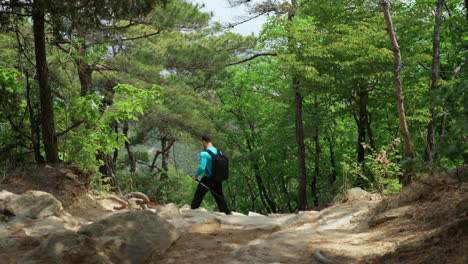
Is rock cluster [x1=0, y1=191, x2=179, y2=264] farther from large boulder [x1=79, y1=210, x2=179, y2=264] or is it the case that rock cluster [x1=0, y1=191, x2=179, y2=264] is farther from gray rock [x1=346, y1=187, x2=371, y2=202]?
gray rock [x1=346, y1=187, x2=371, y2=202]

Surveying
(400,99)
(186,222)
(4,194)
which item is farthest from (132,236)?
(400,99)

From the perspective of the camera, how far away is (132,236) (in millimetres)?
3980

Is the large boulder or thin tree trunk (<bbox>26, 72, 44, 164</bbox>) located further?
thin tree trunk (<bbox>26, 72, 44, 164</bbox>)

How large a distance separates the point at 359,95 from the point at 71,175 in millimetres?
9653

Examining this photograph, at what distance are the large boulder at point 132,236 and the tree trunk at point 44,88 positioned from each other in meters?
4.23

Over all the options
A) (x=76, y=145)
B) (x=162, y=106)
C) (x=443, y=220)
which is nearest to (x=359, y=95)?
(x=162, y=106)

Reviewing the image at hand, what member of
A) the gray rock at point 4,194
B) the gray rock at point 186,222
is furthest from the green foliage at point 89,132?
the gray rock at point 186,222

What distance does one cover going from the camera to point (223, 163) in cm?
764

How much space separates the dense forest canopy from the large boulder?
8.25 ft

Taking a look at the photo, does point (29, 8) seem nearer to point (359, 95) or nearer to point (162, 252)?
point (162, 252)

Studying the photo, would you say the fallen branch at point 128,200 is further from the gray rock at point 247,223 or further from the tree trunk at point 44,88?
the gray rock at point 247,223

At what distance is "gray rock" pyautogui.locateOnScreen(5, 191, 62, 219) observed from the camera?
5628mm

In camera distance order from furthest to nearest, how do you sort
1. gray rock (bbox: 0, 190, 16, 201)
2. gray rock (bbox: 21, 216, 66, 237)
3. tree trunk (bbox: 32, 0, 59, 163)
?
tree trunk (bbox: 32, 0, 59, 163) < gray rock (bbox: 0, 190, 16, 201) < gray rock (bbox: 21, 216, 66, 237)

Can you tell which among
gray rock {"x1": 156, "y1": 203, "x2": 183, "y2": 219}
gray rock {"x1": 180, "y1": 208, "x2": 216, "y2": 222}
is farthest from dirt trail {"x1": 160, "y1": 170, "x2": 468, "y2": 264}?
gray rock {"x1": 180, "y1": 208, "x2": 216, "y2": 222}
